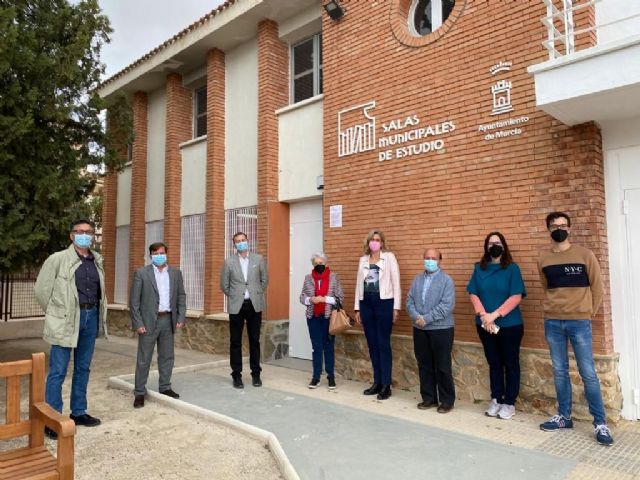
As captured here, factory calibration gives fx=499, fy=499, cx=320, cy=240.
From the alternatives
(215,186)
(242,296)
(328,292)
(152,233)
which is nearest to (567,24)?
(328,292)

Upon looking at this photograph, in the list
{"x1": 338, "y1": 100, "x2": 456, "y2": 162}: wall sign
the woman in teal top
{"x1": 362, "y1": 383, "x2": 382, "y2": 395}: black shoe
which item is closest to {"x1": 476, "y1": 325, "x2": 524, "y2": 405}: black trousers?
the woman in teal top

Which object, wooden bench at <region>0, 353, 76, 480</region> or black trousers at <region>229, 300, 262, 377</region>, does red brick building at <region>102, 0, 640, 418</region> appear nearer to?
black trousers at <region>229, 300, 262, 377</region>

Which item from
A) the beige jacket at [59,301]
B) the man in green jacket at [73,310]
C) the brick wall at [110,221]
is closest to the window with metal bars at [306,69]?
the man in green jacket at [73,310]

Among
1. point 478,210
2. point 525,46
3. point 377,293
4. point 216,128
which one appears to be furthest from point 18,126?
point 525,46

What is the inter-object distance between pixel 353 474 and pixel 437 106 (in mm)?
4496

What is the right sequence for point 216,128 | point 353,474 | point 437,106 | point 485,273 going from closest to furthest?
point 353,474 → point 485,273 → point 437,106 → point 216,128

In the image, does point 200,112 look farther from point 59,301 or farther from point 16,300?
point 59,301

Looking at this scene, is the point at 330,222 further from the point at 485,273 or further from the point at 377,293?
the point at 485,273

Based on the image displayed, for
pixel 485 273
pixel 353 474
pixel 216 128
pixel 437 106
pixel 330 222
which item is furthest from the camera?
pixel 216 128

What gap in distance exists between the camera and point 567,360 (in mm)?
4781

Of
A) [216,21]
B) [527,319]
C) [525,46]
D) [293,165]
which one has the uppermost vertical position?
[216,21]

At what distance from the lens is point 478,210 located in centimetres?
590

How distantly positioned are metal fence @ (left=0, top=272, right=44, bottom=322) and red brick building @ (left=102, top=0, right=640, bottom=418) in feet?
11.8

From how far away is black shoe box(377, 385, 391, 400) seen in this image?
5980 millimetres
